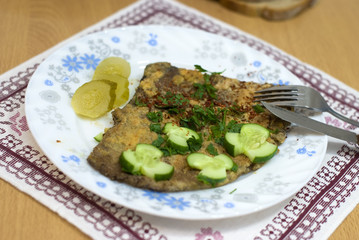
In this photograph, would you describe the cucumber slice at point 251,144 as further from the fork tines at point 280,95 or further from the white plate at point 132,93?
the fork tines at point 280,95

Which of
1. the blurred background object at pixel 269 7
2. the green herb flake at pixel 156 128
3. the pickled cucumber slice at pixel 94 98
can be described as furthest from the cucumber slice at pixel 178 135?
the blurred background object at pixel 269 7

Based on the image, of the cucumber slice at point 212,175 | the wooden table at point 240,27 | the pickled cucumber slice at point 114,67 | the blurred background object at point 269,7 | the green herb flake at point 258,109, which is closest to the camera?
the cucumber slice at point 212,175

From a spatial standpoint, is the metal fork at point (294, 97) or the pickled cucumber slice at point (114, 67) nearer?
the metal fork at point (294, 97)

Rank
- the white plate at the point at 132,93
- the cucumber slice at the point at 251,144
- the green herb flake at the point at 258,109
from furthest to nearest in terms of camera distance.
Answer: the green herb flake at the point at 258,109
the cucumber slice at the point at 251,144
the white plate at the point at 132,93

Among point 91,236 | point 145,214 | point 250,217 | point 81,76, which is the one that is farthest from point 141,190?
point 81,76

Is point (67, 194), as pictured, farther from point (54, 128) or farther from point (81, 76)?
point (81, 76)

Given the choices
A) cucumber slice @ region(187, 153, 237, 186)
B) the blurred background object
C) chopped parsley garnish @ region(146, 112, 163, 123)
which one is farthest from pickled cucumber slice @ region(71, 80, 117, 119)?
the blurred background object
